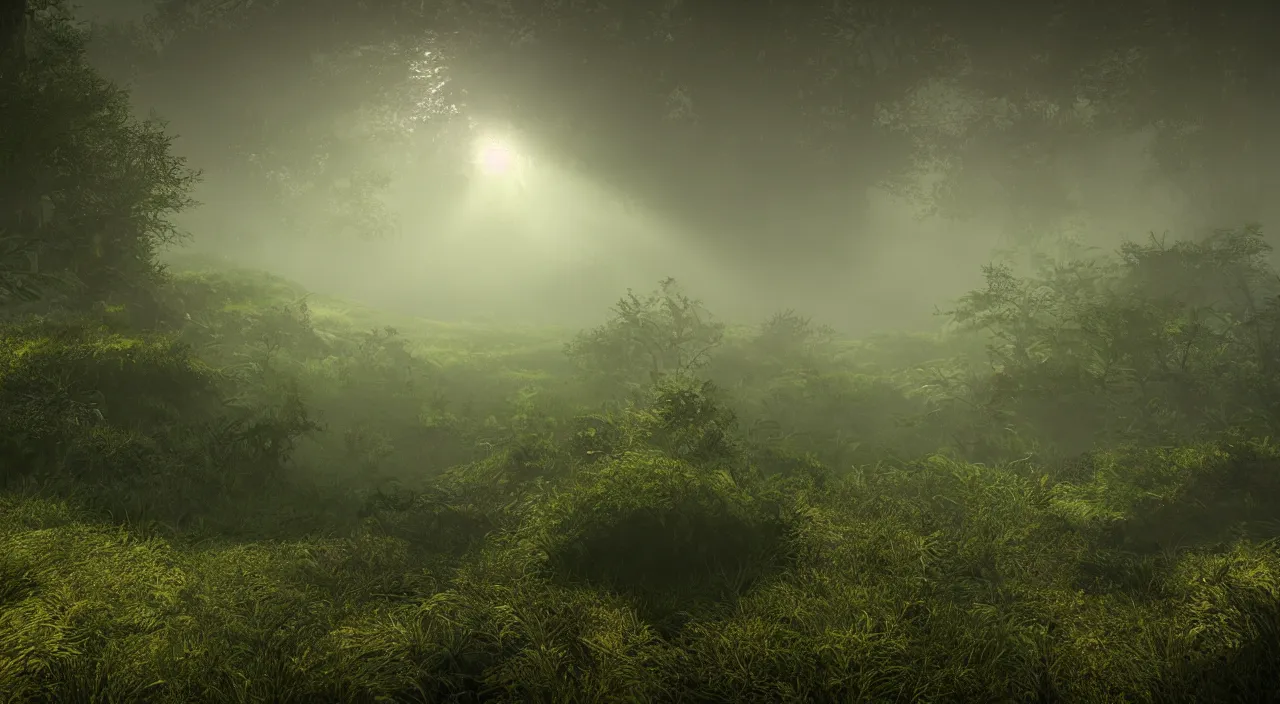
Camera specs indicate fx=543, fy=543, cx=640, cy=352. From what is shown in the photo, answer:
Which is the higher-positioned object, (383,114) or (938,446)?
(383,114)

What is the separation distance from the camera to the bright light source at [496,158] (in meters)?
29.5

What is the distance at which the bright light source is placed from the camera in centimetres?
2951

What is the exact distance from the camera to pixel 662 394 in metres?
7.22

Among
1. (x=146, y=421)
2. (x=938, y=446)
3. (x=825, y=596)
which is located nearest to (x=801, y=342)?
(x=938, y=446)

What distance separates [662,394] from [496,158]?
102ft

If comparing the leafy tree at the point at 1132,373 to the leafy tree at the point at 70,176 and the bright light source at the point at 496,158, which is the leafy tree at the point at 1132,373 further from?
the bright light source at the point at 496,158

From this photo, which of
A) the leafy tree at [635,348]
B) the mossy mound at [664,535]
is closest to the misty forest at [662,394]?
the mossy mound at [664,535]

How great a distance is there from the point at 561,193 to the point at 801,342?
2424 centimetres

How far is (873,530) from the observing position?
5.34m

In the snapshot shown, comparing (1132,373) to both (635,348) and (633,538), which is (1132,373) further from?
(635,348)

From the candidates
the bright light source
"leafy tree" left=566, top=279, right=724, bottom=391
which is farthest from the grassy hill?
the bright light source

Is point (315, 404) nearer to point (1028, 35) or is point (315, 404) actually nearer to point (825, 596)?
point (825, 596)

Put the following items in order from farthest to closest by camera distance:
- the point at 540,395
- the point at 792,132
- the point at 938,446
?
the point at 792,132 < the point at 540,395 < the point at 938,446

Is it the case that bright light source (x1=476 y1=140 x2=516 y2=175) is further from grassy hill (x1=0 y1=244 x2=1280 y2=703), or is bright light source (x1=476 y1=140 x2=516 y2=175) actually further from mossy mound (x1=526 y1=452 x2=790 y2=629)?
mossy mound (x1=526 y1=452 x2=790 y2=629)
